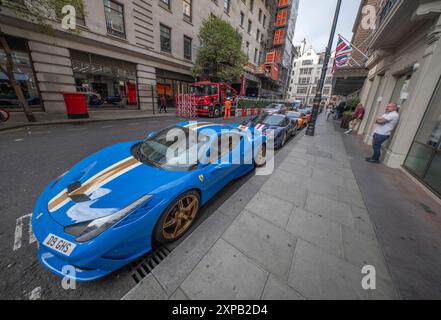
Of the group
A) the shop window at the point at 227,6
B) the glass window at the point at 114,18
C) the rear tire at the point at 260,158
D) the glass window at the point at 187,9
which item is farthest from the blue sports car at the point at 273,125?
the shop window at the point at 227,6

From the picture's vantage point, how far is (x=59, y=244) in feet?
4.75

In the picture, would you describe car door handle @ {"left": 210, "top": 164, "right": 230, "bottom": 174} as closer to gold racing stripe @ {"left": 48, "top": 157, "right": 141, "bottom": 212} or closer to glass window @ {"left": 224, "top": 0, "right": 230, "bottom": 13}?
gold racing stripe @ {"left": 48, "top": 157, "right": 141, "bottom": 212}

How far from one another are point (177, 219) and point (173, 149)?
1.04 meters

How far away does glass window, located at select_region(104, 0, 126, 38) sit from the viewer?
36.9 ft

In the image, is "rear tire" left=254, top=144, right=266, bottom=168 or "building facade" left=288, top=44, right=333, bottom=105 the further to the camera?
"building facade" left=288, top=44, right=333, bottom=105

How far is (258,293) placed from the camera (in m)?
1.60

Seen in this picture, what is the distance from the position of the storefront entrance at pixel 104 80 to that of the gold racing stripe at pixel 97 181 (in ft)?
42.9

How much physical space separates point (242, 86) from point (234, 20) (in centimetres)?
870

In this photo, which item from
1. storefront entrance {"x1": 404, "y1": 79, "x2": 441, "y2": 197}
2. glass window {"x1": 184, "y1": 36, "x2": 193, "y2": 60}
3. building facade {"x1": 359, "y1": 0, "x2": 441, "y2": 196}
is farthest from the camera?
glass window {"x1": 184, "y1": 36, "x2": 193, "y2": 60}

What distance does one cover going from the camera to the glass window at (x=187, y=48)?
54.4ft

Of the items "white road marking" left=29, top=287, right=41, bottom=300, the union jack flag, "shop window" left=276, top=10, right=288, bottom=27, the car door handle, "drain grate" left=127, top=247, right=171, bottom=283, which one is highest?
"shop window" left=276, top=10, right=288, bottom=27

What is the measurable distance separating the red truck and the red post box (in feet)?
22.8

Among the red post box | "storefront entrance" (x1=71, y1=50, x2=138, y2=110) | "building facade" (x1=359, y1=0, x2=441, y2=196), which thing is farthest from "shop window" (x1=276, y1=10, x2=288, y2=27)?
the red post box

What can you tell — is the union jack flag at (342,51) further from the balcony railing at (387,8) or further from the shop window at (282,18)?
the shop window at (282,18)
